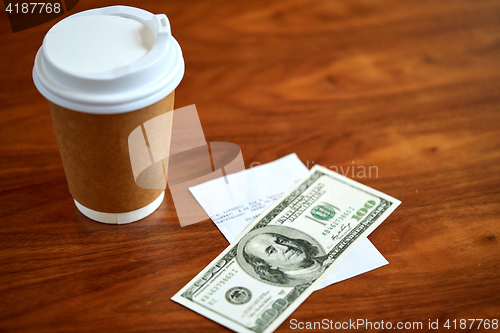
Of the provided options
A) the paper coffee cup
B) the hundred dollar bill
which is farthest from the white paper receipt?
the paper coffee cup

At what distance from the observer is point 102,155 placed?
2.01 ft

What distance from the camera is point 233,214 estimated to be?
2.47ft

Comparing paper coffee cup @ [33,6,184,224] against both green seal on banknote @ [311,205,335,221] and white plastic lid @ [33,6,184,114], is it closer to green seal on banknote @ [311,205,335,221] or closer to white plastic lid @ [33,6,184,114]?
white plastic lid @ [33,6,184,114]

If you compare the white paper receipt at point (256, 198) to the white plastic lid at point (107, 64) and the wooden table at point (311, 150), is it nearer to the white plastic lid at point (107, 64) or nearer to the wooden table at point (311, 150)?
the wooden table at point (311, 150)

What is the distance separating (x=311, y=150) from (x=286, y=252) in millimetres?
243

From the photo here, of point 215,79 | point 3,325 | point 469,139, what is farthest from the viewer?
point 215,79

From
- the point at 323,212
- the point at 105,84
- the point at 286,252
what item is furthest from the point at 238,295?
the point at 105,84

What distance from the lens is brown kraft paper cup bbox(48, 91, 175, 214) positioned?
579mm

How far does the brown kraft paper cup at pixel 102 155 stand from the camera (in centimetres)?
58

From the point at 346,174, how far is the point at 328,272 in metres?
0.22

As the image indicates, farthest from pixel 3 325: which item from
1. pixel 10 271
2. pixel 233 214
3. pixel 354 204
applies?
pixel 354 204

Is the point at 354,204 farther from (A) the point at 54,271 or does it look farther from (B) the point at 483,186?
(A) the point at 54,271

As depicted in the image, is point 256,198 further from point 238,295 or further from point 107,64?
point 107,64

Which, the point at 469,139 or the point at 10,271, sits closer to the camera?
the point at 10,271
